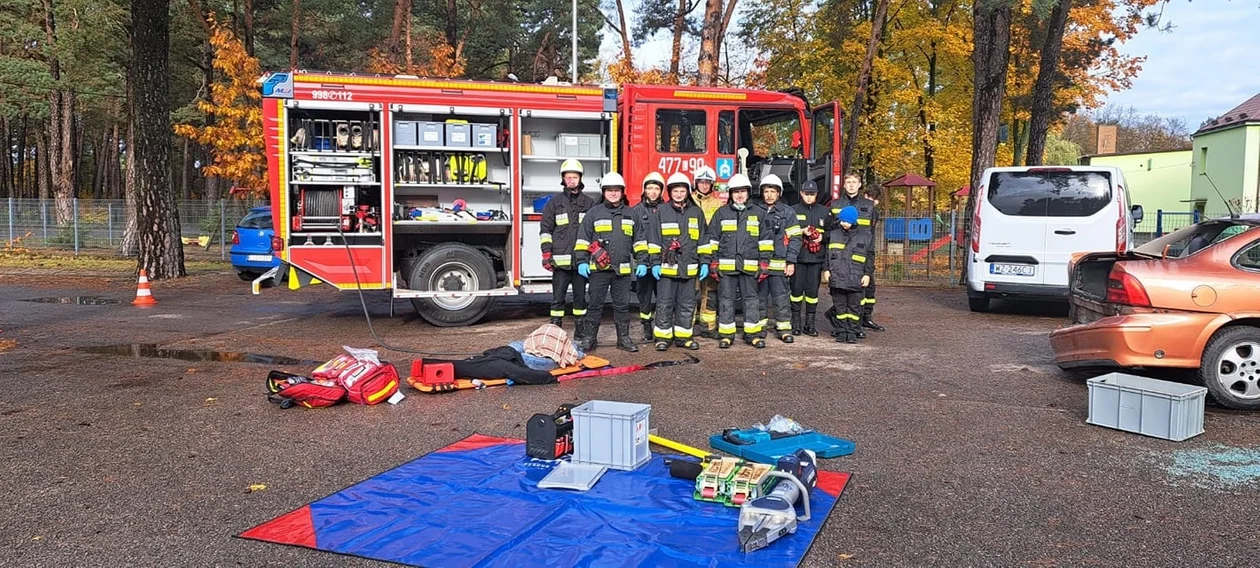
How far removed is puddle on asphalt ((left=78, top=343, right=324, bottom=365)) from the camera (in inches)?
334

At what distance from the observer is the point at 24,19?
30188 millimetres

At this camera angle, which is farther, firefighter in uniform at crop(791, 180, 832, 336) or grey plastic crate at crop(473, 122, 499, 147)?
grey plastic crate at crop(473, 122, 499, 147)

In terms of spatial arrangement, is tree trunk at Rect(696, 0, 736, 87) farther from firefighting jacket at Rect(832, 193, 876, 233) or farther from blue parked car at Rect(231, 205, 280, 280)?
firefighting jacket at Rect(832, 193, 876, 233)

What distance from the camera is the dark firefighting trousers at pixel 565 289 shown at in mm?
9008

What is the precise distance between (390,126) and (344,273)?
1733mm

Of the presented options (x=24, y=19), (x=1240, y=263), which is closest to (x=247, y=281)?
(x=1240, y=263)

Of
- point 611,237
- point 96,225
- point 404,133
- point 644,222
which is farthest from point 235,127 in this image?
point 644,222

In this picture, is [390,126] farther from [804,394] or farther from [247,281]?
[247,281]

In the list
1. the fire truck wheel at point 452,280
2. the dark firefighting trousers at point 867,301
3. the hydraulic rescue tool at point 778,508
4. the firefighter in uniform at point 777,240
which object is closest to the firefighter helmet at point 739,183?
the firefighter in uniform at point 777,240

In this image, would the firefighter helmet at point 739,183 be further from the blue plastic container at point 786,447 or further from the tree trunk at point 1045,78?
the tree trunk at point 1045,78

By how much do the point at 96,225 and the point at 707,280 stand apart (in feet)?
71.3

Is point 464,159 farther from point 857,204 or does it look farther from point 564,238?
point 857,204

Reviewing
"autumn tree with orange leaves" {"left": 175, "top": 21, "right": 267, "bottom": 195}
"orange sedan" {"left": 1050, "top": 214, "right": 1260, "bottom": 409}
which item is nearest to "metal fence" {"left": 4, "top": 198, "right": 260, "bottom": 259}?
"autumn tree with orange leaves" {"left": 175, "top": 21, "right": 267, "bottom": 195}

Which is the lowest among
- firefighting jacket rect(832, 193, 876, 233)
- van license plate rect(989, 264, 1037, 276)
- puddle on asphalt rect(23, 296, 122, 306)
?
puddle on asphalt rect(23, 296, 122, 306)
